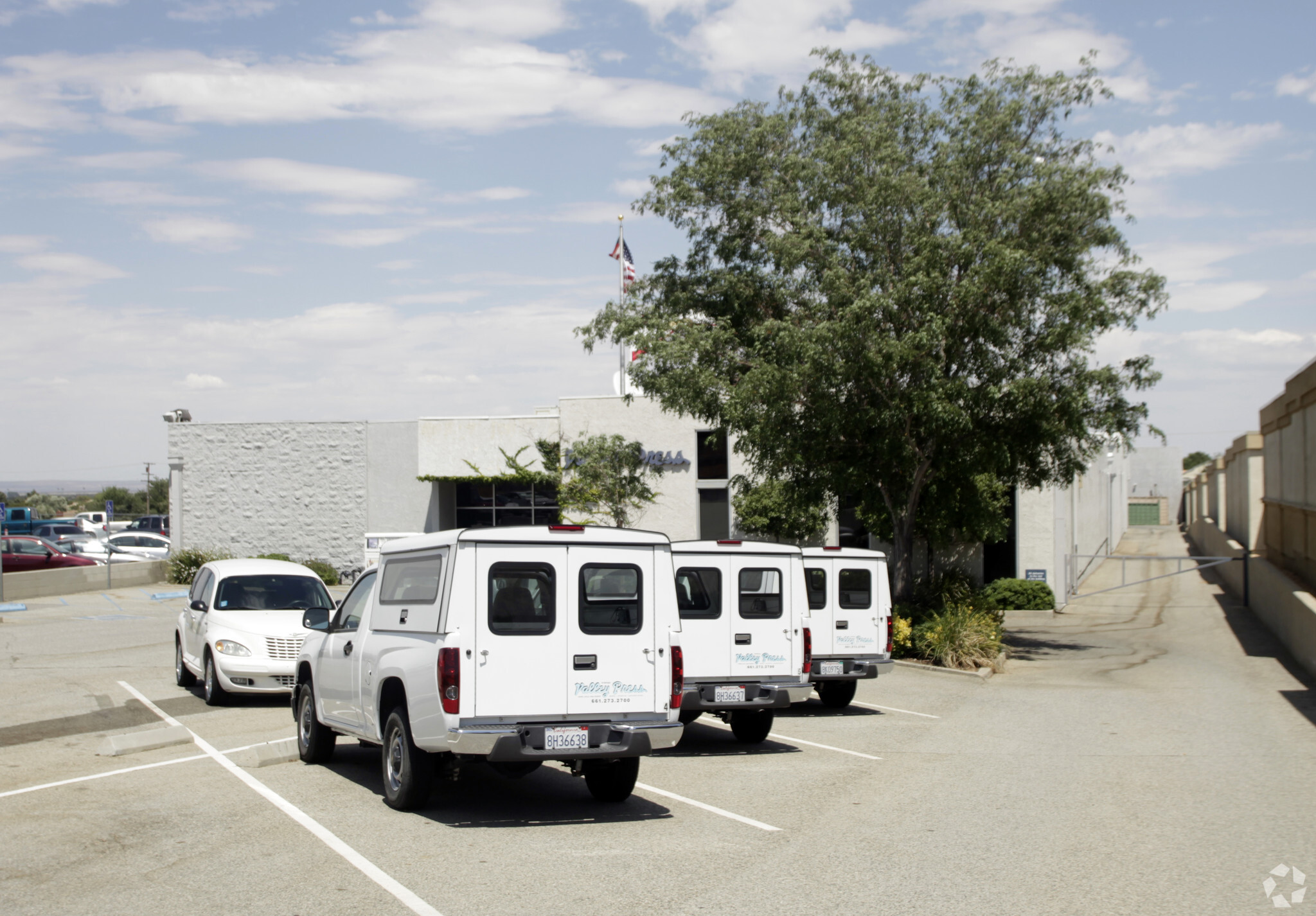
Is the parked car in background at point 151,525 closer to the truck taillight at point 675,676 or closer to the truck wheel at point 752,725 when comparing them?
the truck wheel at point 752,725

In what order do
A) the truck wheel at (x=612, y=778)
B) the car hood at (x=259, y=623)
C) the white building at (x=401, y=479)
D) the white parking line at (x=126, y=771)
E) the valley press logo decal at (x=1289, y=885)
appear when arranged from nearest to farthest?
1. the valley press logo decal at (x=1289, y=885)
2. the truck wheel at (x=612, y=778)
3. the white parking line at (x=126, y=771)
4. the car hood at (x=259, y=623)
5. the white building at (x=401, y=479)

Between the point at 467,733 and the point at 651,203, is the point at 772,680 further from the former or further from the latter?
the point at 651,203

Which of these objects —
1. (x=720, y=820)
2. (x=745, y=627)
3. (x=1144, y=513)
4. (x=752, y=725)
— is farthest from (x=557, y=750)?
(x=1144, y=513)

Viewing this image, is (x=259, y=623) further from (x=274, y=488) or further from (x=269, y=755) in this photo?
(x=274, y=488)

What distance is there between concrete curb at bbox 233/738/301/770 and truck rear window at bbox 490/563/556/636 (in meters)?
3.65

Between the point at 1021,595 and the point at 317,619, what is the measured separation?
78.5ft

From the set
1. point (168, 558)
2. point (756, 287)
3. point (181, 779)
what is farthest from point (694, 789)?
point (168, 558)

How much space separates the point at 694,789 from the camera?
10211 millimetres

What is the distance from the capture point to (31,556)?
39.6m

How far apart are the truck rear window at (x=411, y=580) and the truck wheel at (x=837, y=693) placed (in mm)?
7817

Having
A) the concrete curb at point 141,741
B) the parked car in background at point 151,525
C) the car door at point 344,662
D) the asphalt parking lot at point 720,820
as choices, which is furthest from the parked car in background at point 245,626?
the parked car in background at point 151,525

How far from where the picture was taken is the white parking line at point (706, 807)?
867 cm

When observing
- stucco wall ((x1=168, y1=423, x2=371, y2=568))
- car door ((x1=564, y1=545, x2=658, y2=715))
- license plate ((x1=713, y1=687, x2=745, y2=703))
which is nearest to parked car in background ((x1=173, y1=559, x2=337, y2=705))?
license plate ((x1=713, y1=687, x2=745, y2=703))

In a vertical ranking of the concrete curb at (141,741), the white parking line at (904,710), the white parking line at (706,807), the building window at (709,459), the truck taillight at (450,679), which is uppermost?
the building window at (709,459)
